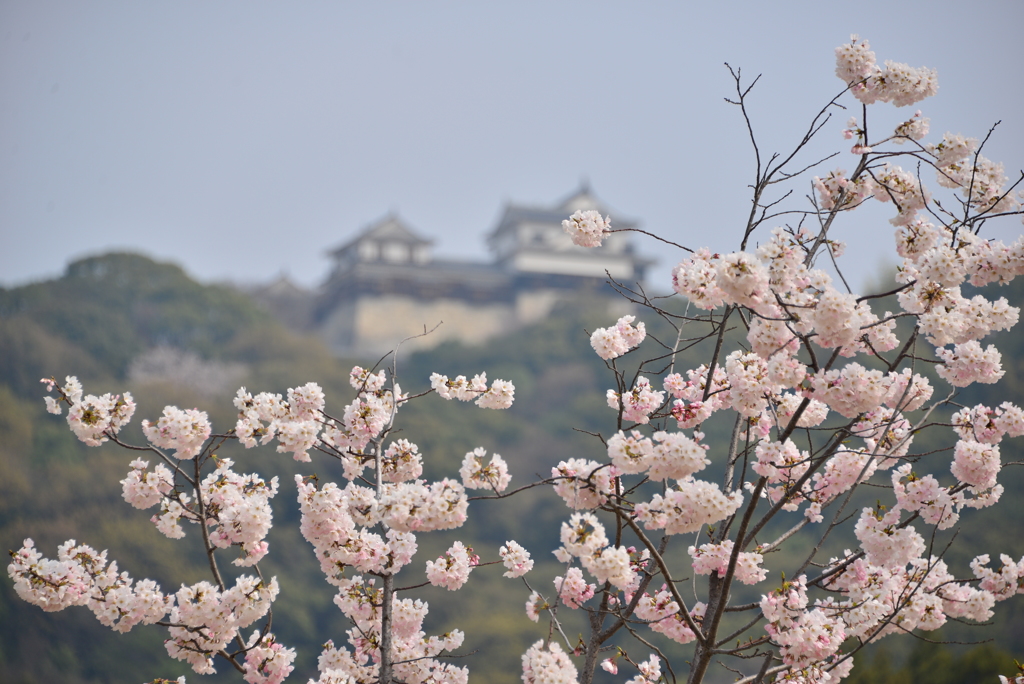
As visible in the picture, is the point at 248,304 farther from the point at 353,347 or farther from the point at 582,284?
the point at 582,284

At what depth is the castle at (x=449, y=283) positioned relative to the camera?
25.2m

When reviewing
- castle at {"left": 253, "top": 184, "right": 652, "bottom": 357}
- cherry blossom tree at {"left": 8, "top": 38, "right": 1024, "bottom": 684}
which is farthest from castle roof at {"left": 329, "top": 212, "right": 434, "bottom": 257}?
cherry blossom tree at {"left": 8, "top": 38, "right": 1024, "bottom": 684}

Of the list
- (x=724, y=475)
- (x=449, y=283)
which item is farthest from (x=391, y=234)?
(x=724, y=475)

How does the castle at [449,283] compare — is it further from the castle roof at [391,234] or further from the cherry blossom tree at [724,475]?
the cherry blossom tree at [724,475]

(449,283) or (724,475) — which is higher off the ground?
(449,283)

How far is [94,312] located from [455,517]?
2279cm

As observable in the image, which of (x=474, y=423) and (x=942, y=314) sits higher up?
(x=474, y=423)

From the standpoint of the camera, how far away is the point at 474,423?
2173cm

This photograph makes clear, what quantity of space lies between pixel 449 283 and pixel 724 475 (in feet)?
76.8

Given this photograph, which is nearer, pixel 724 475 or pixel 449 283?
pixel 724 475

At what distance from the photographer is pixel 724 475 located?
102 inches

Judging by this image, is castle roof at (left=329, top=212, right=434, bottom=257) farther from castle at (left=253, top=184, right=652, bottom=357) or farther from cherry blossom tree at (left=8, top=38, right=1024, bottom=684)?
cherry blossom tree at (left=8, top=38, right=1024, bottom=684)

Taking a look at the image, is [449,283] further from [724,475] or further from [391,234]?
[724,475]

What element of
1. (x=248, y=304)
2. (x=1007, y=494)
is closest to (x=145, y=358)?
(x=248, y=304)
